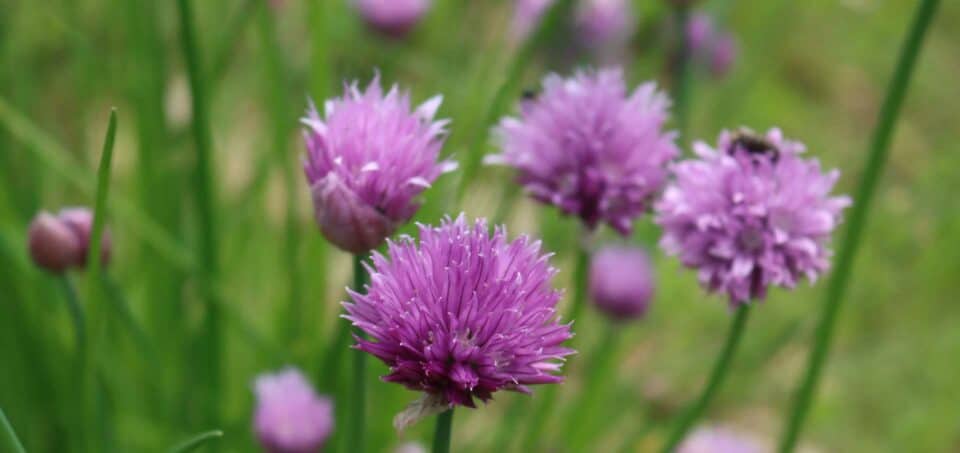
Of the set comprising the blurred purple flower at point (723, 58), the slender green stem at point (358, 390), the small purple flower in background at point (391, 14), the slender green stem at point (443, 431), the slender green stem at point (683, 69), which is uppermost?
the blurred purple flower at point (723, 58)

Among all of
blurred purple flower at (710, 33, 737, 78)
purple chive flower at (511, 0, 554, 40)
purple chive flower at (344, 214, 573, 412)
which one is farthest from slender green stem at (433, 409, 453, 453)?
blurred purple flower at (710, 33, 737, 78)

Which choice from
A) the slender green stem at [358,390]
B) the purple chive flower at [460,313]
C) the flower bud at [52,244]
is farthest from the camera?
the flower bud at [52,244]

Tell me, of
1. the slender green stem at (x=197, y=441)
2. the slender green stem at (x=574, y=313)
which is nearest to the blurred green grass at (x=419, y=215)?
the slender green stem at (x=574, y=313)

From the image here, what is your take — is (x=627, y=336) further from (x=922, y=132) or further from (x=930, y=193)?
(x=922, y=132)

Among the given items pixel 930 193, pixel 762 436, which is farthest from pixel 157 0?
pixel 930 193

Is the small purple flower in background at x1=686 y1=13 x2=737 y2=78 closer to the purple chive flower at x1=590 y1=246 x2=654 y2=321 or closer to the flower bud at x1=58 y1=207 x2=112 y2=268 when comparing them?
the purple chive flower at x1=590 y1=246 x2=654 y2=321

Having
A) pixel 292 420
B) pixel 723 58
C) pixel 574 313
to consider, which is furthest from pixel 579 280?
pixel 723 58

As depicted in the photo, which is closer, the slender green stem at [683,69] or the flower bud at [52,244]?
the flower bud at [52,244]

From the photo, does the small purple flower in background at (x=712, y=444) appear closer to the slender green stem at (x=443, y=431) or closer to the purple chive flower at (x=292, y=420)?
the purple chive flower at (x=292, y=420)
